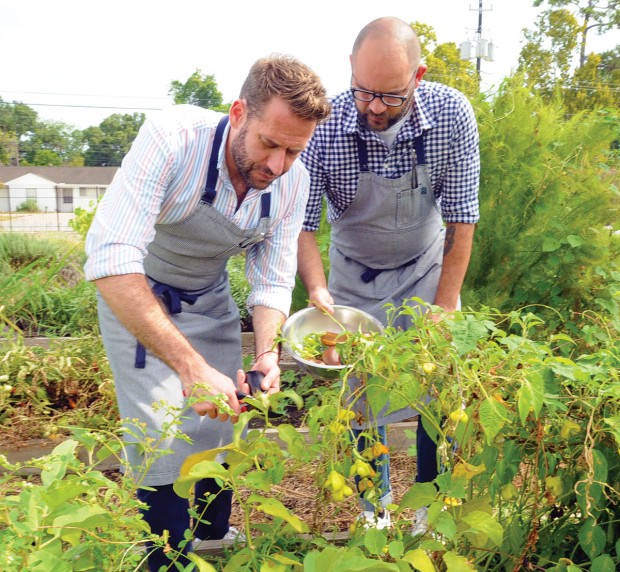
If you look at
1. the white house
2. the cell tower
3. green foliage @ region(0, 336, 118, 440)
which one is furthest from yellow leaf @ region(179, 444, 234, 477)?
the white house

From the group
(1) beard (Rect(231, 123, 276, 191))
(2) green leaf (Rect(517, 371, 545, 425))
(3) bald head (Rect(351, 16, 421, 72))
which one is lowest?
(2) green leaf (Rect(517, 371, 545, 425))

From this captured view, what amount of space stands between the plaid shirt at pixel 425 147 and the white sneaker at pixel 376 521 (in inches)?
45.4

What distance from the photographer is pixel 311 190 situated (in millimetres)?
2680

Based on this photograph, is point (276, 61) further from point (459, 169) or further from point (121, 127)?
point (121, 127)

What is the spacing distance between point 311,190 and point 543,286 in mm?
1527

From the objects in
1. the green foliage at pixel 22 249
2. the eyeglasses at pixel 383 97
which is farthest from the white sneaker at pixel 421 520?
the green foliage at pixel 22 249

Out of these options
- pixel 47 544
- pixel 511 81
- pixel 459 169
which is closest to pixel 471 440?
pixel 47 544

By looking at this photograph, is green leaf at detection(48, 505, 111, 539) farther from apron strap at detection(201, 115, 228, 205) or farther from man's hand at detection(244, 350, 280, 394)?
apron strap at detection(201, 115, 228, 205)

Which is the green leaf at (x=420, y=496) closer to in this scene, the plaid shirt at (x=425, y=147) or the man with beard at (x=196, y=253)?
the man with beard at (x=196, y=253)

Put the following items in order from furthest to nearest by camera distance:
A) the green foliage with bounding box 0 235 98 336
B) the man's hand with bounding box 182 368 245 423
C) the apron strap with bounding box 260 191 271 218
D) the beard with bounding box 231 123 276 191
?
the green foliage with bounding box 0 235 98 336, the apron strap with bounding box 260 191 271 218, the beard with bounding box 231 123 276 191, the man's hand with bounding box 182 368 245 423

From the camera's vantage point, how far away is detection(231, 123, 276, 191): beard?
1.97 metres

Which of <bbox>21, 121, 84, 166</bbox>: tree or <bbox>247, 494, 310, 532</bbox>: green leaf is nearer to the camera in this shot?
<bbox>247, 494, 310, 532</bbox>: green leaf

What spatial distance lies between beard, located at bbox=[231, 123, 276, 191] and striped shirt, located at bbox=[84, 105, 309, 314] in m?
0.07

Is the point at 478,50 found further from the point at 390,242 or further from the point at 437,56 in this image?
the point at 390,242
